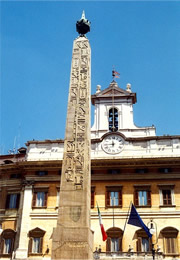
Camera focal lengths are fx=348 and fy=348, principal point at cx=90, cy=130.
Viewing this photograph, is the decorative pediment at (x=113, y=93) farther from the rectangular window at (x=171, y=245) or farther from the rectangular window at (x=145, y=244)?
the rectangular window at (x=171, y=245)

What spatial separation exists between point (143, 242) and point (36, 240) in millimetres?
6931

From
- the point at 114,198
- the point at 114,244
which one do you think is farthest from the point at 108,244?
the point at 114,198

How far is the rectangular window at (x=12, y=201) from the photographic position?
80.5 ft

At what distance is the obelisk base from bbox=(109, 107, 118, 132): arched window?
15.8m

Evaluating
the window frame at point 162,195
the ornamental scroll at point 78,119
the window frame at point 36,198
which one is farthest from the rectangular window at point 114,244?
the ornamental scroll at point 78,119

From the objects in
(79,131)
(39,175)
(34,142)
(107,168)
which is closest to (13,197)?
(39,175)

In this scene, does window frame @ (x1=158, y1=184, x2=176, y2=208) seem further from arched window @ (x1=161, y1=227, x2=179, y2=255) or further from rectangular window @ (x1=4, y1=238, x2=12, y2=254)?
rectangular window @ (x1=4, y1=238, x2=12, y2=254)

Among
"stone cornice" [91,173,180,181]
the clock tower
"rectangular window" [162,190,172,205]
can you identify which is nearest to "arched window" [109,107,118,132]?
the clock tower

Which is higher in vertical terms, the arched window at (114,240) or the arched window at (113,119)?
the arched window at (113,119)

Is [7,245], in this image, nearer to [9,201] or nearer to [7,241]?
[7,241]

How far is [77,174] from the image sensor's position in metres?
11.8

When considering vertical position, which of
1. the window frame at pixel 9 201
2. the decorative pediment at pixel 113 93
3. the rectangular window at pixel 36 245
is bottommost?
the rectangular window at pixel 36 245

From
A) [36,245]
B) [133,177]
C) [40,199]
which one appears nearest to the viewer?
[36,245]

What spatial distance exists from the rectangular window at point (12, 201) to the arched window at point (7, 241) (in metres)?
1.69
